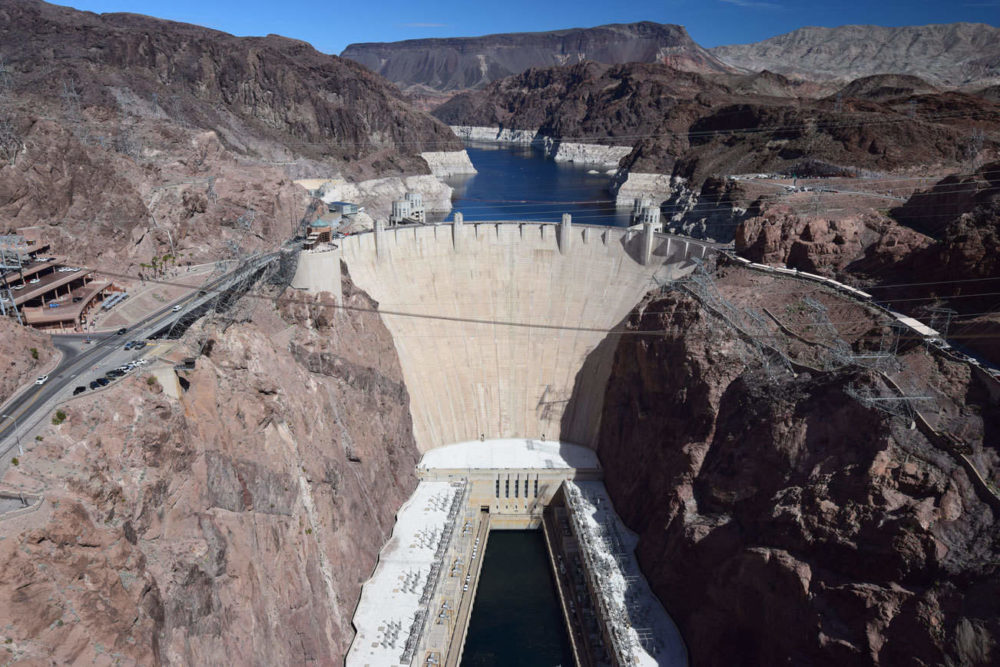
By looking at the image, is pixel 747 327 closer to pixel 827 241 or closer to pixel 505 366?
pixel 827 241

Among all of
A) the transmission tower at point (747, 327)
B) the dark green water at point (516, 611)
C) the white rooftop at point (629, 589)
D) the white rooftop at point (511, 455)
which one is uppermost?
the transmission tower at point (747, 327)

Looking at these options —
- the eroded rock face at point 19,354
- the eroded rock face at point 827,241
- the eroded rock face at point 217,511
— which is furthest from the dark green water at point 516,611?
the eroded rock face at point 827,241

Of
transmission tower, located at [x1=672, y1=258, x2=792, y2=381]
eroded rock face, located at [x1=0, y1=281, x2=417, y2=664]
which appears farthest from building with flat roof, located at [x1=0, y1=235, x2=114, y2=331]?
transmission tower, located at [x1=672, y1=258, x2=792, y2=381]

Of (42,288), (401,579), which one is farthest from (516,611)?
(42,288)

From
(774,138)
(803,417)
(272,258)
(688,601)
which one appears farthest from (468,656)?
(774,138)

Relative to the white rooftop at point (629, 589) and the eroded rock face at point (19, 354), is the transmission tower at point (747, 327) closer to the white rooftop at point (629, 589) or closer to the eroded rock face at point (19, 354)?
the white rooftop at point (629, 589)

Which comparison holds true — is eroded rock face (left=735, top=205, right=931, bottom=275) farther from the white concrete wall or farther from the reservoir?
the reservoir
